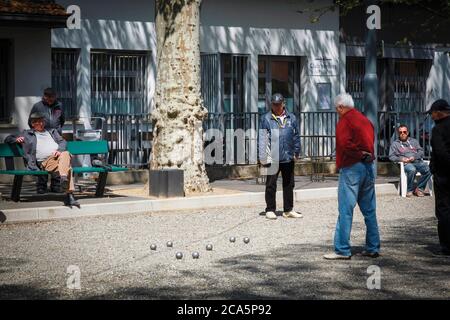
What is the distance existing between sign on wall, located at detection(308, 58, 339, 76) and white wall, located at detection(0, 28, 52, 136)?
8186 mm

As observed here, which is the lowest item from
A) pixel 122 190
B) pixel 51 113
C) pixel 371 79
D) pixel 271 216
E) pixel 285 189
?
pixel 271 216

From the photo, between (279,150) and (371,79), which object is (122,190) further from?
(371,79)

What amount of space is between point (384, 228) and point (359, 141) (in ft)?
11.7

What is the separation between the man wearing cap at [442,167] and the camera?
42.3ft

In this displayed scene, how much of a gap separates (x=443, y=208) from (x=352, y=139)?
1460 millimetres

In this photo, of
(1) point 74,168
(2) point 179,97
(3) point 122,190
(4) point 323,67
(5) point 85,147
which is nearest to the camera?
(1) point 74,168

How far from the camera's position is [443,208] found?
12.9 m

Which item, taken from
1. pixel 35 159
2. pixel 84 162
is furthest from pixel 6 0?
pixel 35 159

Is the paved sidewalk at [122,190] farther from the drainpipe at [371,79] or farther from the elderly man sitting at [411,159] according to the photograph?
the drainpipe at [371,79]

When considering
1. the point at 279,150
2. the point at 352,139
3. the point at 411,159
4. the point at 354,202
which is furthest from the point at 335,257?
the point at 411,159

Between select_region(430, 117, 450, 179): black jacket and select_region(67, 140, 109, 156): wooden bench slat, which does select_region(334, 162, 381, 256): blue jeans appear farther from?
select_region(67, 140, 109, 156): wooden bench slat

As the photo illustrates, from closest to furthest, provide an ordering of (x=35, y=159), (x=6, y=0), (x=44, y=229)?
(x=44, y=229)
(x=35, y=159)
(x=6, y=0)

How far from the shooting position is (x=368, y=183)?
41.1 feet
